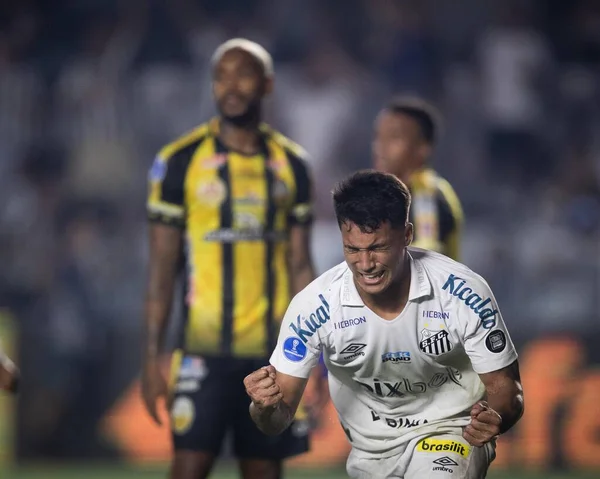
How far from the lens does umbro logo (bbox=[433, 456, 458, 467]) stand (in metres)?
4.45

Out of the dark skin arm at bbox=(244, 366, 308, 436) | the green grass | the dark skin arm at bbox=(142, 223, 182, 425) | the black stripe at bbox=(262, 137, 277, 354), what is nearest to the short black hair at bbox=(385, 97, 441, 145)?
the black stripe at bbox=(262, 137, 277, 354)

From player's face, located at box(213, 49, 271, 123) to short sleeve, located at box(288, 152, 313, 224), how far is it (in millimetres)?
343

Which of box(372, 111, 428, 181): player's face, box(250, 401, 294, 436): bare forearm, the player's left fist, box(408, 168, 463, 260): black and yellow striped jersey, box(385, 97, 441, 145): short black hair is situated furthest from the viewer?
box(385, 97, 441, 145): short black hair

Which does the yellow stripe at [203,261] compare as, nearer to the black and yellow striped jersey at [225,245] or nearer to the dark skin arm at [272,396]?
the black and yellow striped jersey at [225,245]

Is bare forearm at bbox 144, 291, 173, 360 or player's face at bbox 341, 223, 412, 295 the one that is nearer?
player's face at bbox 341, 223, 412, 295

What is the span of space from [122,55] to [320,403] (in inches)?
238

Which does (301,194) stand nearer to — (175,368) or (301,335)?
(175,368)

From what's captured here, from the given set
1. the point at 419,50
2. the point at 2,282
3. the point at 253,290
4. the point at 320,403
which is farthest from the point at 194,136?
the point at 419,50

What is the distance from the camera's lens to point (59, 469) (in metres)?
9.28

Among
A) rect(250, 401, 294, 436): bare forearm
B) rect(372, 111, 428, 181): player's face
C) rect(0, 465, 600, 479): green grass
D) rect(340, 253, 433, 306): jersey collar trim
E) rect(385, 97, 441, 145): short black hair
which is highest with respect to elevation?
rect(385, 97, 441, 145): short black hair

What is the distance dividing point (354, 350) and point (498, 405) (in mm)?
579

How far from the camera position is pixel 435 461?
4.48 meters

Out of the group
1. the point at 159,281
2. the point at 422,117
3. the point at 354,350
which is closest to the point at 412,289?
the point at 354,350

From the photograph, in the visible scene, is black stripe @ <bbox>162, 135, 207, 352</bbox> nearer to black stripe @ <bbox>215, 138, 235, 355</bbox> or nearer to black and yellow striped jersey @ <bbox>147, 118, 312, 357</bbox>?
black and yellow striped jersey @ <bbox>147, 118, 312, 357</bbox>
